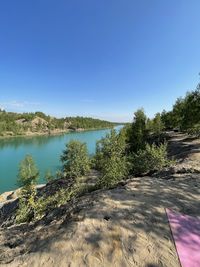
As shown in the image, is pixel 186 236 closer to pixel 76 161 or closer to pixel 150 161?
pixel 150 161

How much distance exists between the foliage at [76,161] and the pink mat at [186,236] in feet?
87.8

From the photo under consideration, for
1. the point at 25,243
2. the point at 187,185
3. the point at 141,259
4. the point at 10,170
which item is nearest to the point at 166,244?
A: the point at 141,259

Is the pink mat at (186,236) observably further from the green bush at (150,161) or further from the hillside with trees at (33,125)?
the hillside with trees at (33,125)

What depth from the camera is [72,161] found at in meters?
33.5

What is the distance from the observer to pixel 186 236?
16.2ft

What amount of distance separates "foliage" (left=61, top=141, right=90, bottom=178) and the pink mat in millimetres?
26763

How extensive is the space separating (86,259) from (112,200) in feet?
9.20

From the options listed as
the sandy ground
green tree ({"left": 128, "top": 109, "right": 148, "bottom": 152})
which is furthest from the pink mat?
green tree ({"left": 128, "top": 109, "right": 148, "bottom": 152})

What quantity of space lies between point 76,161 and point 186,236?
28813 millimetres

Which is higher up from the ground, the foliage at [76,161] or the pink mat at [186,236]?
the pink mat at [186,236]

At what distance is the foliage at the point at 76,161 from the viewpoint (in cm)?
3228

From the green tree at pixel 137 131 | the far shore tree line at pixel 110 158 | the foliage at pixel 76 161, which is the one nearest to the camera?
the far shore tree line at pixel 110 158

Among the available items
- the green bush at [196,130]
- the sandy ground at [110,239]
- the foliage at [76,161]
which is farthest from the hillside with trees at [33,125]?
the sandy ground at [110,239]

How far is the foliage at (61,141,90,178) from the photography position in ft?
106
